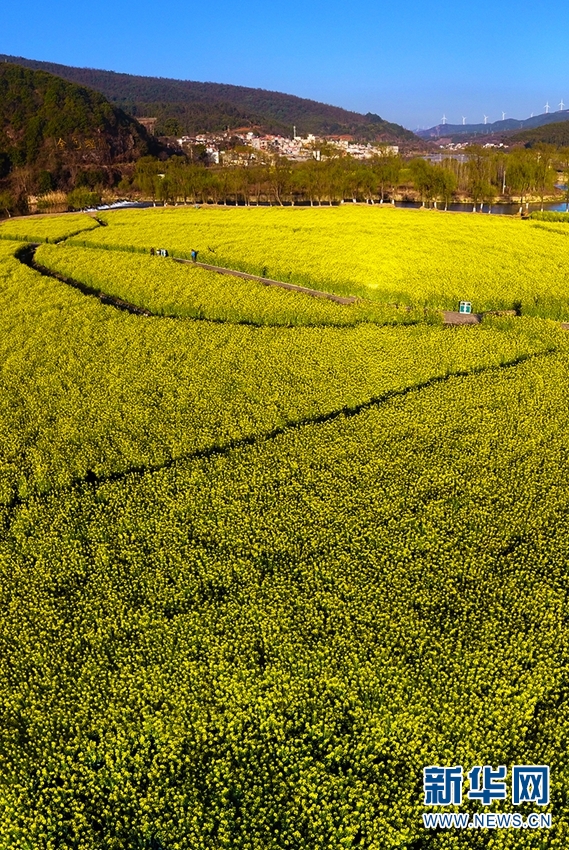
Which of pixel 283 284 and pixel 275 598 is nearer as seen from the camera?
pixel 275 598

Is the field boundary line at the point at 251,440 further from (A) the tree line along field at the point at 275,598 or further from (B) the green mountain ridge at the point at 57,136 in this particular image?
(B) the green mountain ridge at the point at 57,136

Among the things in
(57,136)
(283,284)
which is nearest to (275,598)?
(283,284)

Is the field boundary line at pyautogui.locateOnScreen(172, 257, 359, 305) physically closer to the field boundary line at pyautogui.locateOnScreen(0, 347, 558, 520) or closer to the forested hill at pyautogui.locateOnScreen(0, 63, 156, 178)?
the field boundary line at pyautogui.locateOnScreen(0, 347, 558, 520)

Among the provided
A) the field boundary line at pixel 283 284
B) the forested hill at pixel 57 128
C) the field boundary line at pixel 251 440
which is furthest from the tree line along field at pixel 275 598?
the forested hill at pixel 57 128

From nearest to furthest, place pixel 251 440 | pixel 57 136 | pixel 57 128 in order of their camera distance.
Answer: pixel 251 440
pixel 57 136
pixel 57 128

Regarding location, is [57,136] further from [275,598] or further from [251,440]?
[275,598]

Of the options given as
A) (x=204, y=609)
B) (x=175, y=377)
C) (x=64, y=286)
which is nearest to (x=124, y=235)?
(x=64, y=286)
